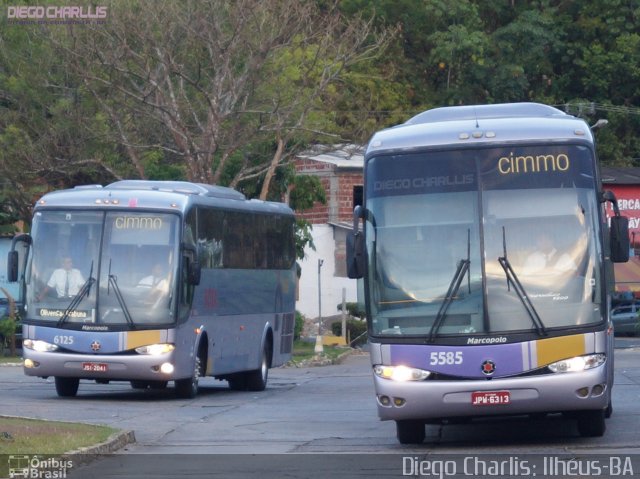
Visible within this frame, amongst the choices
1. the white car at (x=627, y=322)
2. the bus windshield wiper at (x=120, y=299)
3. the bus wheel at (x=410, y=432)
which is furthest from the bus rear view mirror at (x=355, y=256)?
the white car at (x=627, y=322)

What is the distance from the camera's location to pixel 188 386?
20.1m

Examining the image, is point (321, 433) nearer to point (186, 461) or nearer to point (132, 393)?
point (186, 461)

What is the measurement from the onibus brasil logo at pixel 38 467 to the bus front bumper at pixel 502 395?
10.7 ft

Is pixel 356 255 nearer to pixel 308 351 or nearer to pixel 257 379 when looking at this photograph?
pixel 257 379

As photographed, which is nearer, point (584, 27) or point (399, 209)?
point (399, 209)

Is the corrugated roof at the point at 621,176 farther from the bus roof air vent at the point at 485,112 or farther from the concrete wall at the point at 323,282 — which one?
the bus roof air vent at the point at 485,112

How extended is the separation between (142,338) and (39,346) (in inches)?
64.4

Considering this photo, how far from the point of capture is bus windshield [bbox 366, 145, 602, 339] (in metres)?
12.4

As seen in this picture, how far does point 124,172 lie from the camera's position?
120 feet

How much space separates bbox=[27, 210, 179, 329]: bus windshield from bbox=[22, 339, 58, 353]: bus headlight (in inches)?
13.9

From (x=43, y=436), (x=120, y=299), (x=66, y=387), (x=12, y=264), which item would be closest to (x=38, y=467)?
(x=43, y=436)

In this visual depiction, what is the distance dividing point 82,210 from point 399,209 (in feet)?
26.1

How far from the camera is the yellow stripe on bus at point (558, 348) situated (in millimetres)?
12164

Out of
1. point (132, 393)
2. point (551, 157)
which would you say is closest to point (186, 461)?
point (551, 157)
